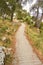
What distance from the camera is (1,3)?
16625mm

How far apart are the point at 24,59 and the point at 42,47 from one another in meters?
3.96

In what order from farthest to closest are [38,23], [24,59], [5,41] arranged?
[38,23]
[5,41]
[24,59]

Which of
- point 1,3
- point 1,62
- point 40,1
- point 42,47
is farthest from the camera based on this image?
point 40,1

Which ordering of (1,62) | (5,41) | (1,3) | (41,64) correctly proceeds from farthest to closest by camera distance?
1. (5,41)
2. (1,3)
3. (41,64)
4. (1,62)

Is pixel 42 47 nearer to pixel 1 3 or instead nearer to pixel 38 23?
pixel 1 3

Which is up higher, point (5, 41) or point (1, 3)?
point (1, 3)

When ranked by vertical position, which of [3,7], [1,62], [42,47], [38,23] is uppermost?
[3,7]

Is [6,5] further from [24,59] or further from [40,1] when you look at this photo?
[40,1]

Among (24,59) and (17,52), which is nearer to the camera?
(24,59)

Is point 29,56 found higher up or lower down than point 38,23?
higher up

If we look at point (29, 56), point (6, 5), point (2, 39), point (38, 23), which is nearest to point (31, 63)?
point (29, 56)

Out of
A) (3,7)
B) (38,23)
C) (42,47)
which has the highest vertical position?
(3,7)

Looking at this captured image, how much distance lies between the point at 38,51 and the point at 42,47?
3.81 ft

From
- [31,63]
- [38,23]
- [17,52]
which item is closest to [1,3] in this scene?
[17,52]
